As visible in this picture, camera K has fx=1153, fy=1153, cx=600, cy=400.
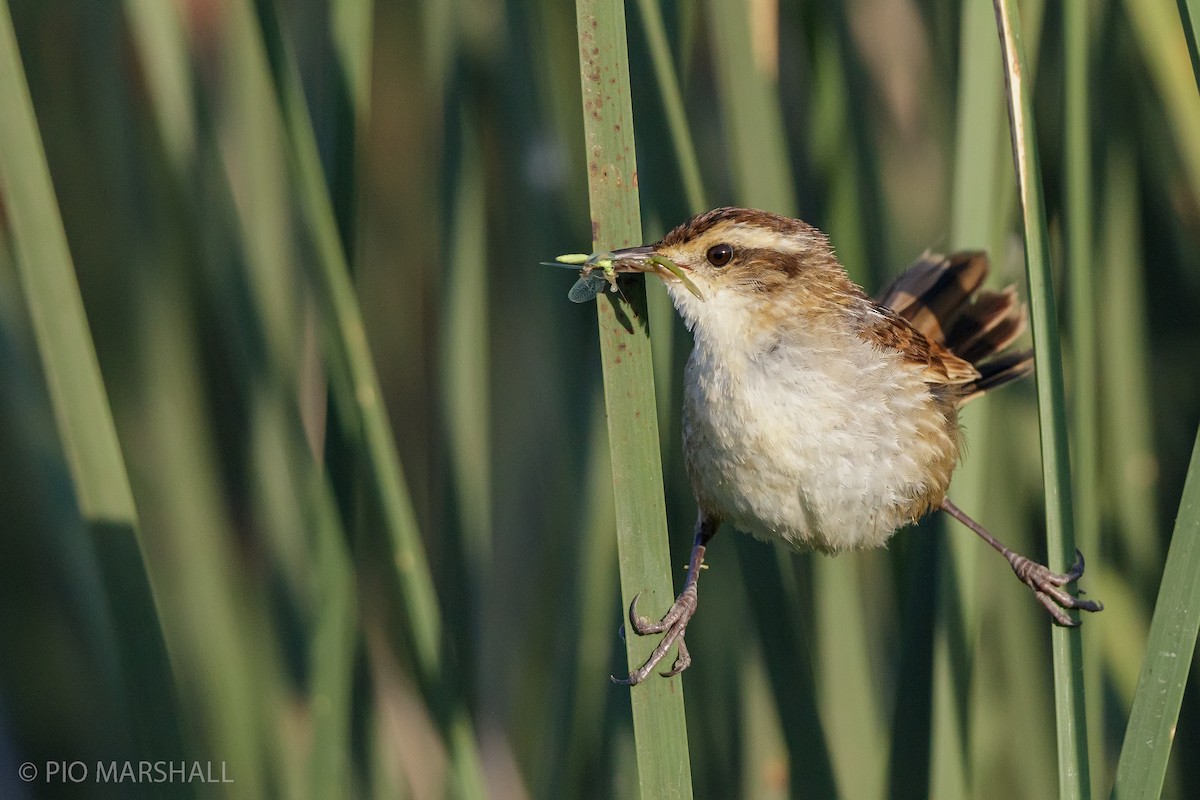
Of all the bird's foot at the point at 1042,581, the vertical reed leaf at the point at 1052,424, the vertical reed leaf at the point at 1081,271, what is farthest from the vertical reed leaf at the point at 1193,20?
the bird's foot at the point at 1042,581

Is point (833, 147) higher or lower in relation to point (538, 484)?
higher

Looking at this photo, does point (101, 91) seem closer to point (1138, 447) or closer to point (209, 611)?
point (209, 611)

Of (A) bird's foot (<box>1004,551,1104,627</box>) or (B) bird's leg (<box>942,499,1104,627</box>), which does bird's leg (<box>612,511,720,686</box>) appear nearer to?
(B) bird's leg (<box>942,499,1104,627</box>)

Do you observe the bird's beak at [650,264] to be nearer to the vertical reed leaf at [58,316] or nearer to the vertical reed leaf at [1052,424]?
the vertical reed leaf at [1052,424]

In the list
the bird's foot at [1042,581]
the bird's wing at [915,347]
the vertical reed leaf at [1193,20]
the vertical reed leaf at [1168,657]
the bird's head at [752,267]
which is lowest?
the bird's foot at [1042,581]

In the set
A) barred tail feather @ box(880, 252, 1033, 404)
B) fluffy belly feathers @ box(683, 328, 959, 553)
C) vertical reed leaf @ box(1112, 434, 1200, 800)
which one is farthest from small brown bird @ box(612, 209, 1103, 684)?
vertical reed leaf @ box(1112, 434, 1200, 800)

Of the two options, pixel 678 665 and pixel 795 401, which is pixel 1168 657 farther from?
pixel 795 401

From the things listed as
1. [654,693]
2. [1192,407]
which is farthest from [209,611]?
[1192,407]
